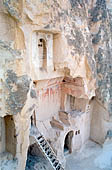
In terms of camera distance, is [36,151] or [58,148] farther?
[58,148]

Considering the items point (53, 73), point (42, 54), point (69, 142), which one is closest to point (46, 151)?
point (69, 142)

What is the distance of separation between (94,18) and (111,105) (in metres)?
6.02

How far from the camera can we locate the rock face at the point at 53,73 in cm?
583

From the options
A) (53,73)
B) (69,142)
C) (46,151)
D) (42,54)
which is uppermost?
(42,54)

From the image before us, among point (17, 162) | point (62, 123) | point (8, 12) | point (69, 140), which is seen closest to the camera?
point (8, 12)

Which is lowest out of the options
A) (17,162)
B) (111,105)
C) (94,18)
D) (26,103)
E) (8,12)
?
(17,162)

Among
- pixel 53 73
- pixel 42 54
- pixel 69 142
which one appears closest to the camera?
pixel 42 54

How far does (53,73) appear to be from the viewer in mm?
8680

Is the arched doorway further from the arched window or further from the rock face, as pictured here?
the arched window

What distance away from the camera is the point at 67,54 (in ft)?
26.9

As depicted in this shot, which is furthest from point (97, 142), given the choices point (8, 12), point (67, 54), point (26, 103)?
point (8, 12)

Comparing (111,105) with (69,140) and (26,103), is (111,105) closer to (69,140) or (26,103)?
(69,140)

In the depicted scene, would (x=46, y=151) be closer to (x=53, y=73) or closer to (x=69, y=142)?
(x=69, y=142)

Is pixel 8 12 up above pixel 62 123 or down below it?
above
